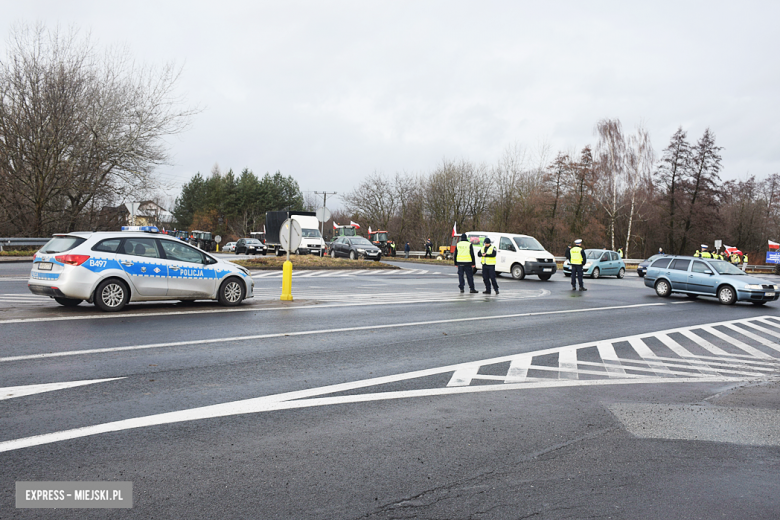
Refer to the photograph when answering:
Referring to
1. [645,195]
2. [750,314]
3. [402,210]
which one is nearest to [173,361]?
[750,314]

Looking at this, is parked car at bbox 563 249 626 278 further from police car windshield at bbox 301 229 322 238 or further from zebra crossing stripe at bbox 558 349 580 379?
zebra crossing stripe at bbox 558 349 580 379

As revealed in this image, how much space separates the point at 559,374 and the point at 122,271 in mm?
8412

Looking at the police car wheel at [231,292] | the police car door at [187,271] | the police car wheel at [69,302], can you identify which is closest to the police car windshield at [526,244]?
the police car wheel at [231,292]

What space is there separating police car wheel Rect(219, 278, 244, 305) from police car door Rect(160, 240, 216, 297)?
22 centimetres

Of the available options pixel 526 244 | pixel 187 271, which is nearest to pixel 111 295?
pixel 187 271

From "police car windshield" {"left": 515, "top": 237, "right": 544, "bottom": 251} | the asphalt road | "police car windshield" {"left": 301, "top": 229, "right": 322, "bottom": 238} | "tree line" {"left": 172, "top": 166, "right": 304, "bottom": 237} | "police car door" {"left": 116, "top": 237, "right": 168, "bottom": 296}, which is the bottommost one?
the asphalt road

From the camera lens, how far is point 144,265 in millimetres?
11469

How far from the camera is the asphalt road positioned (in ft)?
11.5

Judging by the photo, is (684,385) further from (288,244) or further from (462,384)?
(288,244)

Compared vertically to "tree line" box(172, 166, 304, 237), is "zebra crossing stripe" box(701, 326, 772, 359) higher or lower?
lower

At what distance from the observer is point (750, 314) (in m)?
15.5

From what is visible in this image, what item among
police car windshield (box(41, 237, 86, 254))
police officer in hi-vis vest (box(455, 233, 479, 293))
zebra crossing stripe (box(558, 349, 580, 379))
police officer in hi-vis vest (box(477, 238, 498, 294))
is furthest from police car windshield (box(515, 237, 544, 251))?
police car windshield (box(41, 237, 86, 254))

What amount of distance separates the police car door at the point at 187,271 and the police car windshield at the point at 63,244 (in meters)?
1.57

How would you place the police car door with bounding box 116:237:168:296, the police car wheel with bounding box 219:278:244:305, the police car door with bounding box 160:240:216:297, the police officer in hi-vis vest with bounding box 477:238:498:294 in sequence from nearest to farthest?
the police car door with bounding box 116:237:168:296 → the police car door with bounding box 160:240:216:297 → the police car wheel with bounding box 219:278:244:305 → the police officer in hi-vis vest with bounding box 477:238:498:294
